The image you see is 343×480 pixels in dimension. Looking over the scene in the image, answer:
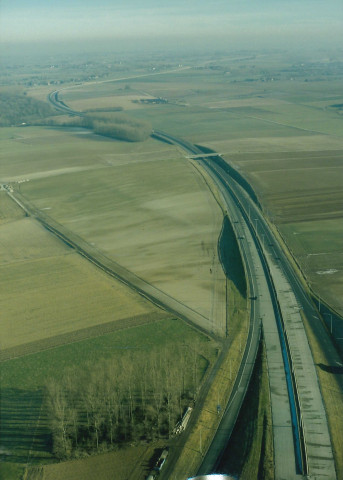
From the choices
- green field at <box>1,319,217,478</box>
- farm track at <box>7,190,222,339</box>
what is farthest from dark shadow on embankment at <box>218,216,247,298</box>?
green field at <box>1,319,217,478</box>

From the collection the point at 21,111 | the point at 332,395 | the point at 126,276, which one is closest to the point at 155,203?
the point at 126,276

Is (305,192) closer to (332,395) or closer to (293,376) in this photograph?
(293,376)

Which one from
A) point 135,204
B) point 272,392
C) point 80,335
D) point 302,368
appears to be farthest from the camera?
point 135,204

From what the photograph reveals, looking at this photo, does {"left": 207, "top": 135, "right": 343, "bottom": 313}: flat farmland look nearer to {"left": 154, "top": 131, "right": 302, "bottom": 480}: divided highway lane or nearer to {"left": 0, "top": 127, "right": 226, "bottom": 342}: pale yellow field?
{"left": 154, "top": 131, "right": 302, "bottom": 480}: divided highway lane

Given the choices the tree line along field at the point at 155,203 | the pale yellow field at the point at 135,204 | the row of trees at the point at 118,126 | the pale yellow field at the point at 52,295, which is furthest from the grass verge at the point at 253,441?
the row of trees at the point at 118,126

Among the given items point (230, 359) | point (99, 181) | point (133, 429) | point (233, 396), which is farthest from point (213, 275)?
point (99, 181)

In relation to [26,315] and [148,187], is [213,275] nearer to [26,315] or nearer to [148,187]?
[26,315]

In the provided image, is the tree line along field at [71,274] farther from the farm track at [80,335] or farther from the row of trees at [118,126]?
the row of trees at [118,126]
